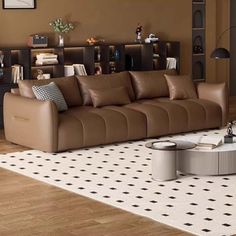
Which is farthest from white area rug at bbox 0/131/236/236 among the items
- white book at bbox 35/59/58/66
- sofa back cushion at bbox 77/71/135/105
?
white book at bbox 35/59/58/66

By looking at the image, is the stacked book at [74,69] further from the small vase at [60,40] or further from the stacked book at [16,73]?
the stacked book at [16,73]

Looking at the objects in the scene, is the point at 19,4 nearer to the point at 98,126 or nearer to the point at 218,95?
the point at 98,126

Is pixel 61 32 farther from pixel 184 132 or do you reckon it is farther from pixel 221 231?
pixel 221 231

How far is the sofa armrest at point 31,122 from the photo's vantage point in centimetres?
825

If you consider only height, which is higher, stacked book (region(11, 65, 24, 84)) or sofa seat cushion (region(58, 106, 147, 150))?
stacked book (region(11, 65, 24, 84))

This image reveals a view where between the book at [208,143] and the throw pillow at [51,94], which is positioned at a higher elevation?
the throw pillow at [51,94]

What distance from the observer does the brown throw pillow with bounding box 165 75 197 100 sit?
991 cm

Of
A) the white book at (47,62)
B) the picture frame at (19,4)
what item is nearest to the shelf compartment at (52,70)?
the white book at (47,62)

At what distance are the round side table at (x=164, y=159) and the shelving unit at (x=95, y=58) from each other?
11.1ft

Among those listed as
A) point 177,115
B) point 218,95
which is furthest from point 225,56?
point 177,115

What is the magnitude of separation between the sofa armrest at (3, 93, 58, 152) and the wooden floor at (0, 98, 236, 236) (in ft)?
4.33

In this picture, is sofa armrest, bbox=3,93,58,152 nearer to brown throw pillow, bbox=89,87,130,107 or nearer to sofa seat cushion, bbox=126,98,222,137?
brown throw pillow, bbox=89,87,130,107

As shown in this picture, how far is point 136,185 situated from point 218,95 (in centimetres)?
326

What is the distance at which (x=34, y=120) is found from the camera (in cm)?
841
